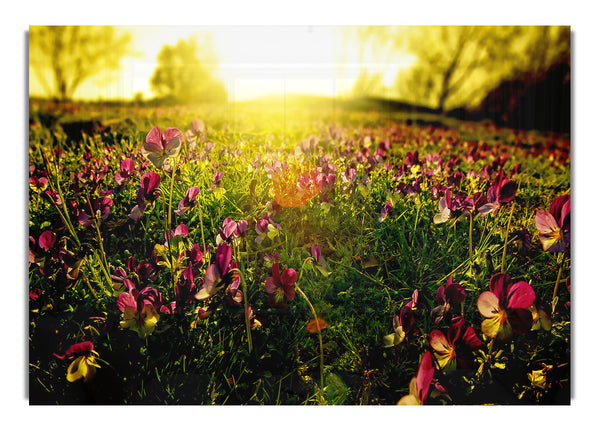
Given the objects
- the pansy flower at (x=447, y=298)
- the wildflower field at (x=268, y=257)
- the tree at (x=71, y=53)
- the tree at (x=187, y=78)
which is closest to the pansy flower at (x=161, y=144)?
the wildflower field at (x=268, y=257)

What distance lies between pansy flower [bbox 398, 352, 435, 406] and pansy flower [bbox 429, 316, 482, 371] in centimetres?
10

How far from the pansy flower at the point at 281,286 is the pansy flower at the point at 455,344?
0.51 meters

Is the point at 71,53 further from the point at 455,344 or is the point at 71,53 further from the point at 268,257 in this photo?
the point at 455,344

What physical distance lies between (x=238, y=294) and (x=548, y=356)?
116 centimetres

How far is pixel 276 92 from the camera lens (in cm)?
211

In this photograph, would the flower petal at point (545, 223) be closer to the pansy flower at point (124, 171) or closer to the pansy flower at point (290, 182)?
the pansy flower at point (290, 182)

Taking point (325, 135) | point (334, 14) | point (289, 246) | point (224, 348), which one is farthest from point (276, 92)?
point (224, 348)

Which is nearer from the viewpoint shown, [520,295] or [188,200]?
[520,295]

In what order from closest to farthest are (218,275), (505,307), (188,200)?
1. (218,275)
2. (505,307)
3. (188,200)

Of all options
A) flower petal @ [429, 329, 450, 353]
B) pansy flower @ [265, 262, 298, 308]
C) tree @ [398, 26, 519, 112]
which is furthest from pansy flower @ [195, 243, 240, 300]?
tree @ [398, 26, 519, 112]

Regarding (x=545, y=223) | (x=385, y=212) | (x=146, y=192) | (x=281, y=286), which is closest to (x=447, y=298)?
(x=385, y=212)

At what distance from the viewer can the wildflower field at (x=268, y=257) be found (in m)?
2.09

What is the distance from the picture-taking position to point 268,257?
210 cm

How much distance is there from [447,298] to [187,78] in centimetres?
121
